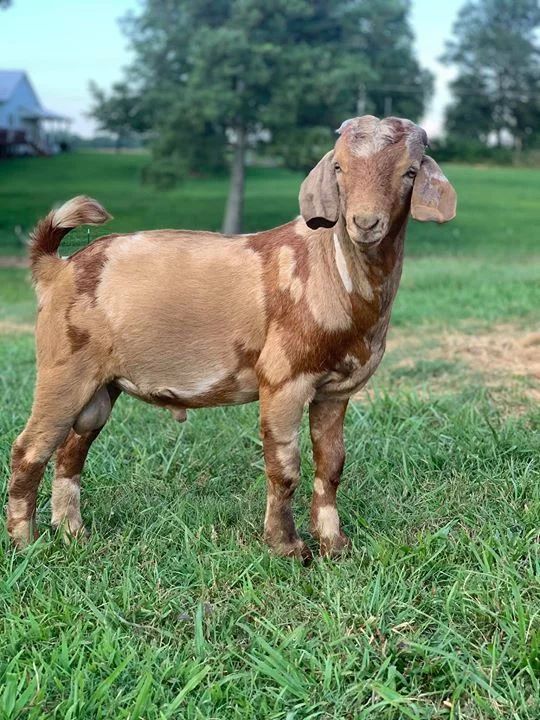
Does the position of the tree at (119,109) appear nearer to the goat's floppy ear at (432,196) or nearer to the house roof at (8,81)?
the goat's floppy ear at (432,196)

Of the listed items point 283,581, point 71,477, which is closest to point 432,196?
point 283,581

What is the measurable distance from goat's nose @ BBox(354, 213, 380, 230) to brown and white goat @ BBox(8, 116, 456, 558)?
18 cm

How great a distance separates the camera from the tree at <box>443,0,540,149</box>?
43.5 metres

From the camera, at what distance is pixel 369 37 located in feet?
66.6

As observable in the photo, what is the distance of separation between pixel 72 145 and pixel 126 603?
47.4m

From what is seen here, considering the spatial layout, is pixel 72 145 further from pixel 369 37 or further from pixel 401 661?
pixel 401 661

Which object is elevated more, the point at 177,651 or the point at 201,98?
the point at 201,98

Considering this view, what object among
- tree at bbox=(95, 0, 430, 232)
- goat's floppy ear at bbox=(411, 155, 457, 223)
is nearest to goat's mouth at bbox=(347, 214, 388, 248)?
goat's floppy ear at bbox=(411, 155, 457, 223)

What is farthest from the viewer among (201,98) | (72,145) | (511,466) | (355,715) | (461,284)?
(72,145)

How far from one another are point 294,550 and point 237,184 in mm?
17298

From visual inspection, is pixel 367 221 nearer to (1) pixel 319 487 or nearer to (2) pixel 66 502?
(1) pixel 319 487

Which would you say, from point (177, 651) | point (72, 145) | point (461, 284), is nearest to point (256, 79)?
point (461, 284)

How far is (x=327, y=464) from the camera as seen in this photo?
3379mm

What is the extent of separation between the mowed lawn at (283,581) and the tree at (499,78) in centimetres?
4180
